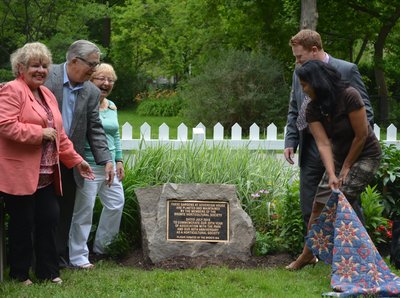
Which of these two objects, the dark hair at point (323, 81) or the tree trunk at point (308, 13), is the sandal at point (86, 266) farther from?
the tree trunk at point (308, 13)

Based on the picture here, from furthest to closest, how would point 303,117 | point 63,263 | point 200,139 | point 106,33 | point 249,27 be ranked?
point 106,33, point 249,27, point 200,139, point 63,263, point 303,117

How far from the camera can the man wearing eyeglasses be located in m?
6.23

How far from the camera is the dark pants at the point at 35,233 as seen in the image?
5773 mm

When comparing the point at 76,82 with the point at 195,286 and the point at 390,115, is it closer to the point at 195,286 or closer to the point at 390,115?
the point at 195,286

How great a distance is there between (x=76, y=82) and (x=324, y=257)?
2.52 metres

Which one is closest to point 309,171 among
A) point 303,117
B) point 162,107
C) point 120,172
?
point 303,117

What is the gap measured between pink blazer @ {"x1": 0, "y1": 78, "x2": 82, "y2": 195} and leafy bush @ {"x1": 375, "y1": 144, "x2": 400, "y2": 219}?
3639 mm

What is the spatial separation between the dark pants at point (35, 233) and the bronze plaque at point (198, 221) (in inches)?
51.9

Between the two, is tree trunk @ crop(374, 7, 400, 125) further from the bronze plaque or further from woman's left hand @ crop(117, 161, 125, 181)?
woman's left hand @ crop(117, 161, 125, 181)

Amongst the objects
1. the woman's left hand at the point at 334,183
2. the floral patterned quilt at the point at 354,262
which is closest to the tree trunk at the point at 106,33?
the woman's left hand at the point at 334,183

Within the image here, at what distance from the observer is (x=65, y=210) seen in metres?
6.59

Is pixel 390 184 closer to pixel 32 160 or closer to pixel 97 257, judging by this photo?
pixel 97 257

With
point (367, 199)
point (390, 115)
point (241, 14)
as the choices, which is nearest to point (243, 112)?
point (390, 115)

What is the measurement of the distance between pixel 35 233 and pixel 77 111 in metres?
1.11
